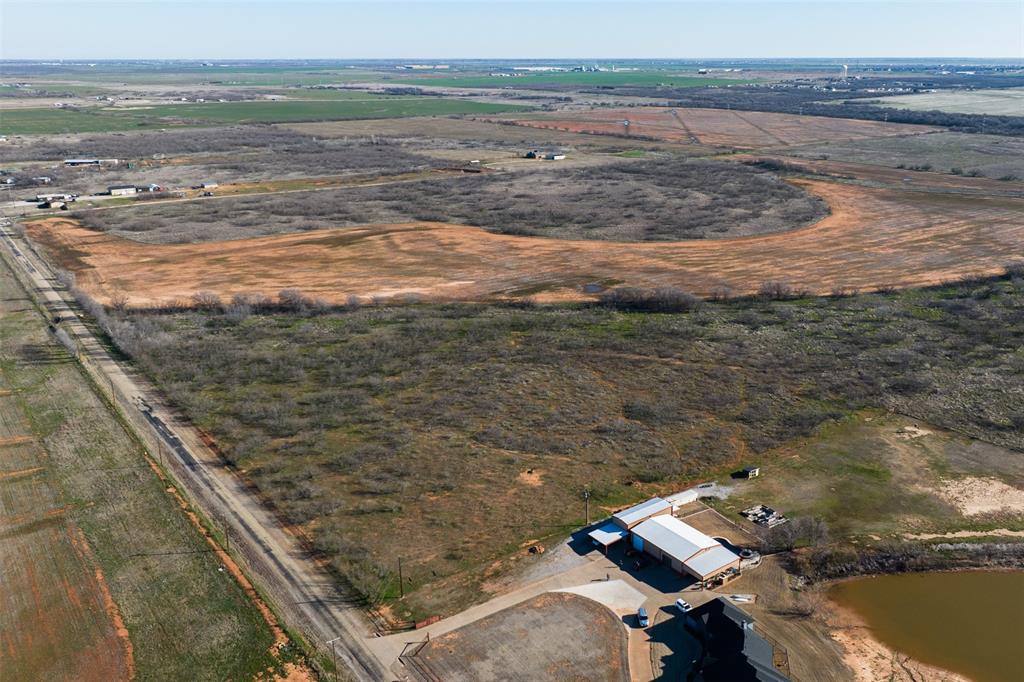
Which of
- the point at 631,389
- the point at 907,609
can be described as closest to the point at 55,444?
the point at 631,389

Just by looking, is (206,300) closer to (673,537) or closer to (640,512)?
(640,512)

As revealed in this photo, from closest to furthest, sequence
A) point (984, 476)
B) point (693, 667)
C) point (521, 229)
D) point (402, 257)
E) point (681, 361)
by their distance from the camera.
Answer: point (693, 667), point (984, 476), point (681, 361), point (402, 257), point (521, 229)

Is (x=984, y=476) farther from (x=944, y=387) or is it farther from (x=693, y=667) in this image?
(x=693, y=667)

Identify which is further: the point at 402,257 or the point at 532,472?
the point at 402,257

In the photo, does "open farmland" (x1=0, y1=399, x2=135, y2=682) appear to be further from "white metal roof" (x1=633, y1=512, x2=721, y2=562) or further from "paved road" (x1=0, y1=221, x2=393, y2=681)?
"white metal roof" (x1=633, y1=512, x2=721, y2=562)

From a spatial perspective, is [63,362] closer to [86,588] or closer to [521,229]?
[86,588]

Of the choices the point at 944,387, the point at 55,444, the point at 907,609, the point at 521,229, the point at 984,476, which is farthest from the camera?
the point at 521,229

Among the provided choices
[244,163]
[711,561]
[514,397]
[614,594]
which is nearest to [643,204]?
[514,397]
